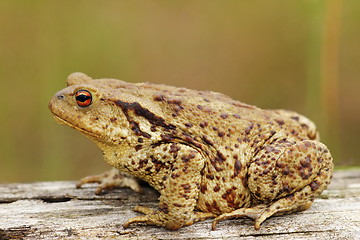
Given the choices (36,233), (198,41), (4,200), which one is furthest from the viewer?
(198,41)

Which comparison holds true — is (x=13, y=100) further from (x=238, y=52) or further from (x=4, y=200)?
(x=238, y=52)

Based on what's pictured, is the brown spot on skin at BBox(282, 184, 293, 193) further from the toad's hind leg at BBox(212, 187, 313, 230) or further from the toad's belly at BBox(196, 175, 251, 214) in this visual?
the toad's belly at BBox(196, 175, 251, 214)

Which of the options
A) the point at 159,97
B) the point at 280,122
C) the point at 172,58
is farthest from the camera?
the point at 172,58

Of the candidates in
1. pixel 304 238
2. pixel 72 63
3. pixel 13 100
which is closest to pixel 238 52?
pixel 72 63

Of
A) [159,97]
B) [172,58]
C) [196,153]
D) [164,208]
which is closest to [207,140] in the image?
[196,153]

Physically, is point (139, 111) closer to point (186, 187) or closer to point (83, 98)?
point (83, 98)

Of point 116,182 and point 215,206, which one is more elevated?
point 116,182

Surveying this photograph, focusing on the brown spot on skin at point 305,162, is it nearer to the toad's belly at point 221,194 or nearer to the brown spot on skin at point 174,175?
the toad's belly at point 221,194
